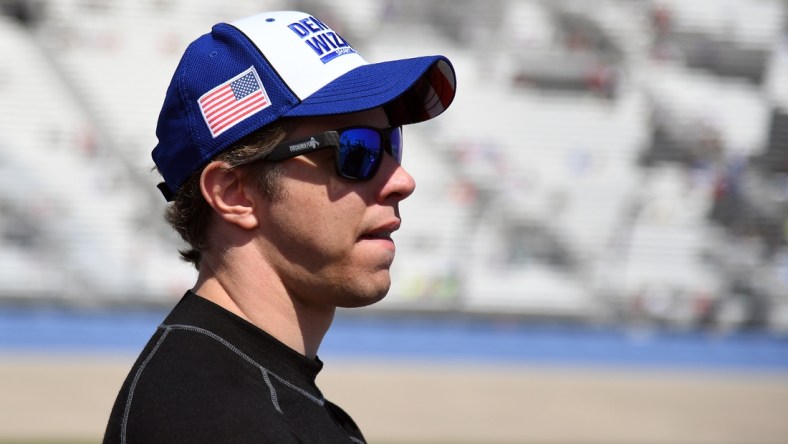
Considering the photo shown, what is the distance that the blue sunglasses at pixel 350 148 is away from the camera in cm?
164

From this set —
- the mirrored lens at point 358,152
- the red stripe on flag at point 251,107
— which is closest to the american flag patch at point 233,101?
the red stripe on flag at point 251,107

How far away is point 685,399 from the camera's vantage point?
8.22 metres

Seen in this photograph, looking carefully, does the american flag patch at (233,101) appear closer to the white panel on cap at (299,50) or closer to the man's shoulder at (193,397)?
the white panel on cap at (299,50)

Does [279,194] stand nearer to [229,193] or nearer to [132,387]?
[229,193]

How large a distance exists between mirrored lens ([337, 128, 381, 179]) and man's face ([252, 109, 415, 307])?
0.05 ft

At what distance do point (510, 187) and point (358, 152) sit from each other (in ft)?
29.8

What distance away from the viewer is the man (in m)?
1.61

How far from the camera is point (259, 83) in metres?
1.62

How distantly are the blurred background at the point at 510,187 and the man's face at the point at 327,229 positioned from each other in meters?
7.42

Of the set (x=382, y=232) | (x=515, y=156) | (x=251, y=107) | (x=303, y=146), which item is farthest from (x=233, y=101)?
(x=515, y=156)

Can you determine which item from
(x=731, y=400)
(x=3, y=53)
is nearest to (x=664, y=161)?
(x=731, y=400)

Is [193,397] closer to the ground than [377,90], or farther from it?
closer to the ground

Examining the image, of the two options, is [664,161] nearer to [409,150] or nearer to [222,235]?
[409,150]

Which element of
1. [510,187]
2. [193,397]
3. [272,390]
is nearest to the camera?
[193,397]
